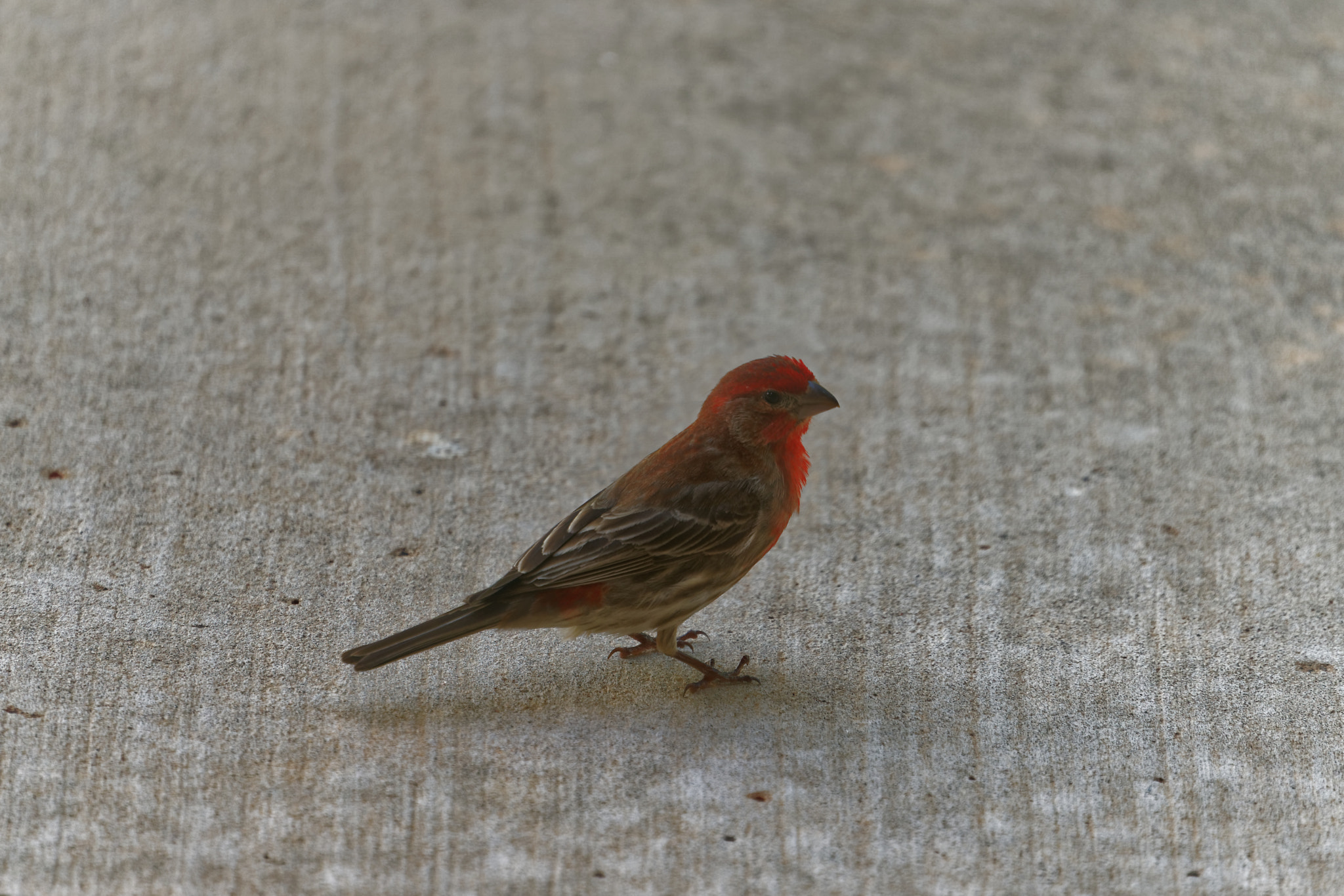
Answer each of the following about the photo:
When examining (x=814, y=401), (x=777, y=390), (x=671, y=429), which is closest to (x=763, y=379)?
(x=777, y=390)

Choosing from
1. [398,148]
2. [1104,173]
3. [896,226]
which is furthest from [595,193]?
[1104,173]

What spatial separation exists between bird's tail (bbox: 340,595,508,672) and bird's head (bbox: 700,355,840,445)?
0.84 meters

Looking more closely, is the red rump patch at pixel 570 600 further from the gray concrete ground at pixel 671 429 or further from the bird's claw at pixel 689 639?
the bird's claw at pixel 689 639

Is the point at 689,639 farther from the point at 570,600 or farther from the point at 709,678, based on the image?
the point at 570,600

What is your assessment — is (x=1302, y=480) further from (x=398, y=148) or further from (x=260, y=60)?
(x=260, y=60)

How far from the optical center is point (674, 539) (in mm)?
3428

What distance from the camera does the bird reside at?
335 cm

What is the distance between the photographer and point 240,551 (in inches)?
155

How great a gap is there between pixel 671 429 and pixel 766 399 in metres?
1.07

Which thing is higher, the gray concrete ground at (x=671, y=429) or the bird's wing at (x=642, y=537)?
the bird's wing at (x=642, y=537)

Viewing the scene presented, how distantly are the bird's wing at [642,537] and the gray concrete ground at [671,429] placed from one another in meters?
0.37

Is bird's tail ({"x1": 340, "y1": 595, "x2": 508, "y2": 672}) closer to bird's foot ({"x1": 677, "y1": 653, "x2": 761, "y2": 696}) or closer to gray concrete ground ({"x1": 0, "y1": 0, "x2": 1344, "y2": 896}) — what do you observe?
gray concrete ground ({"x1": 0, "y1": 0, "x2": 1344, "y2": 896})

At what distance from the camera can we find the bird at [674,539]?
11.0 feet

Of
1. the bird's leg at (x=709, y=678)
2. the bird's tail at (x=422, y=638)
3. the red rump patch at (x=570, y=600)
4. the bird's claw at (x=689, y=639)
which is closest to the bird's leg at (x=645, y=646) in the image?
the bird's claw at (x=689, y=639)
